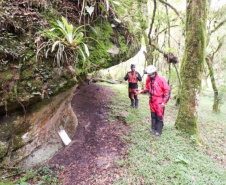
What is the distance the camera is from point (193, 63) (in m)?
4.05

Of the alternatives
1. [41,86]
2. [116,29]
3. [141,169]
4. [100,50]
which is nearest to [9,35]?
[41,86]

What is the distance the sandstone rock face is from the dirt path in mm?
385

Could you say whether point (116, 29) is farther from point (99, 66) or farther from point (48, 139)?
point (48, 139)

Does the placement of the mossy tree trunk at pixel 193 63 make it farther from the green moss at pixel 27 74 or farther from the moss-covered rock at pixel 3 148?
the moss-covered rock at pixel 3 148

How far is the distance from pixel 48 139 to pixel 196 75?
4772 millimetres

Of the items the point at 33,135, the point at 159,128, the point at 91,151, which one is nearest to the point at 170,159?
the point at 159,128

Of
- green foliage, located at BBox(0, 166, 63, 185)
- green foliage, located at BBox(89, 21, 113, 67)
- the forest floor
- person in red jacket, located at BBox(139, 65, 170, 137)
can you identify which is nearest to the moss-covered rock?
green foliage, located at BBox(0, 166, 63, 185)

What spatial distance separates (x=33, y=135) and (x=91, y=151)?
161 centimetres

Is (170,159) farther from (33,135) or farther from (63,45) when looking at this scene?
(63,45)

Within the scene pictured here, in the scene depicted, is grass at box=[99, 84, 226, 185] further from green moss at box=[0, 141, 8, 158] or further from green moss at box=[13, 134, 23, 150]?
green moss at box=[0, 141, 8, 158]

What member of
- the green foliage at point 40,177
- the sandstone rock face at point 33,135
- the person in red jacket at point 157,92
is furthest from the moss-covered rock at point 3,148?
the person in red jacket at point 157,92

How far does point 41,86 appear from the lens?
296cm

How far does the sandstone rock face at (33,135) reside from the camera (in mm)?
2803

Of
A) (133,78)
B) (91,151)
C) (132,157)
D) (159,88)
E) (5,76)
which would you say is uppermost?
(133,78)
